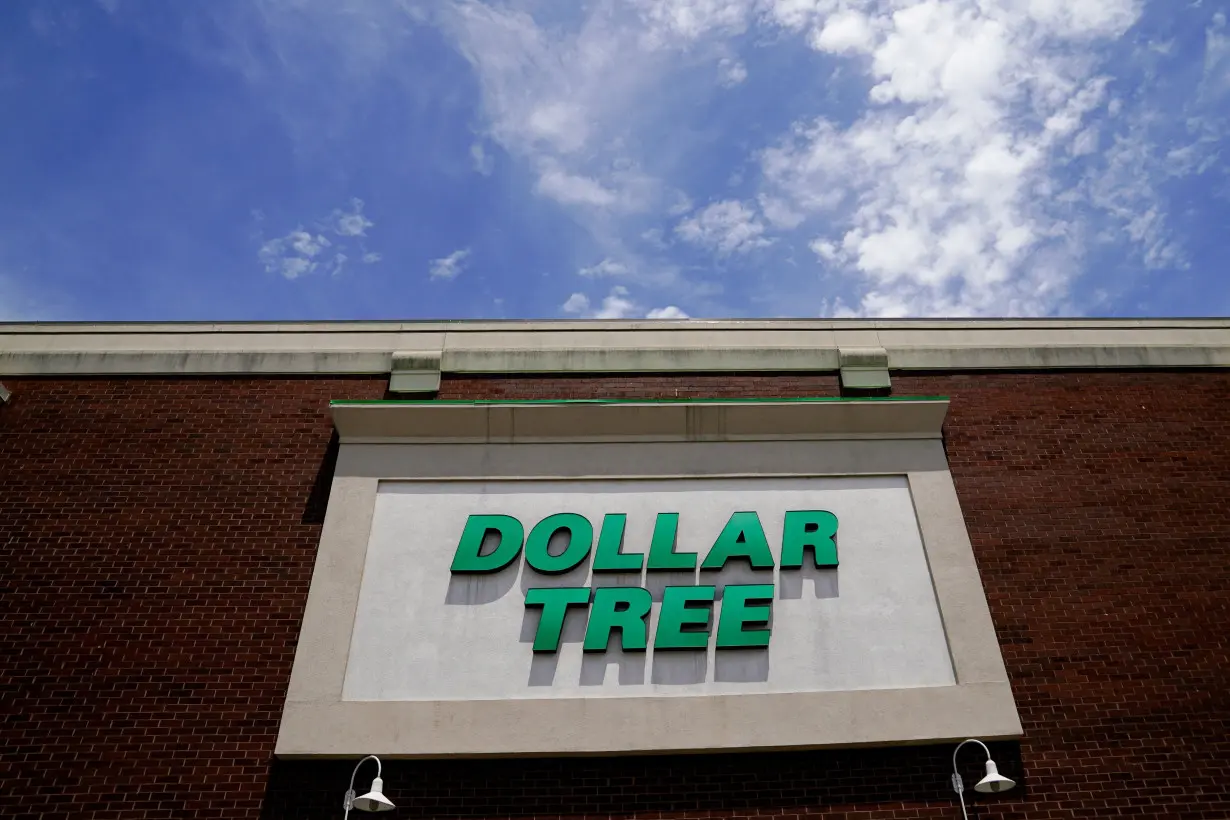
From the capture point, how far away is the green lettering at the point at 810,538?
10711 millimetres

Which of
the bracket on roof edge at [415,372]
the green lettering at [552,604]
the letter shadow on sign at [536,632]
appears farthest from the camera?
the bracket on roof edge at [415,372]

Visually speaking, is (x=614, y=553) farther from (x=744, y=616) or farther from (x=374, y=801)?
(x=374, y=801)

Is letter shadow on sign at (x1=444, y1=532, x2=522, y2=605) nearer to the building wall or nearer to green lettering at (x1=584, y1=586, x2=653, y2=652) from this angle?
green lettering at (x1=584, y1=586, x2=653, y2=652)

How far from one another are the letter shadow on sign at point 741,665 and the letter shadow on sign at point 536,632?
162cm

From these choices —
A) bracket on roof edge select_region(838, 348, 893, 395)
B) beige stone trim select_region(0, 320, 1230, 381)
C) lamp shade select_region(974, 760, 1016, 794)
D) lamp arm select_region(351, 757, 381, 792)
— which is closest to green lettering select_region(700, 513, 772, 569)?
beige stone trim select_region(0, 320, 1230, 381)

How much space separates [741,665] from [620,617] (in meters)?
1.51

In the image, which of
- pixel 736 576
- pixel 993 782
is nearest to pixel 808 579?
pixel 736 576

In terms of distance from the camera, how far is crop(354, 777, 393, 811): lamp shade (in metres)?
8.40

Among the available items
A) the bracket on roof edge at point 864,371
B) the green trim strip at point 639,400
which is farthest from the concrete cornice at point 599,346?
the green trim strip at point 639,400

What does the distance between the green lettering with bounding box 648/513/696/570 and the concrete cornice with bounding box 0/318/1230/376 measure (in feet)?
8.18

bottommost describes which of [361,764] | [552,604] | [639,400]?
[361,764]

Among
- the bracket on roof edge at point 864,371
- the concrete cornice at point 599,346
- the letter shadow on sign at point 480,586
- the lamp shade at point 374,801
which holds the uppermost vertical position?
the concrete cornice at point 599,346

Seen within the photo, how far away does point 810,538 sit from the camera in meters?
10.9

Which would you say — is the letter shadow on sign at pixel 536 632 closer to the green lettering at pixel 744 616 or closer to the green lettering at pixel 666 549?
the green lettering at pixel 666 549
